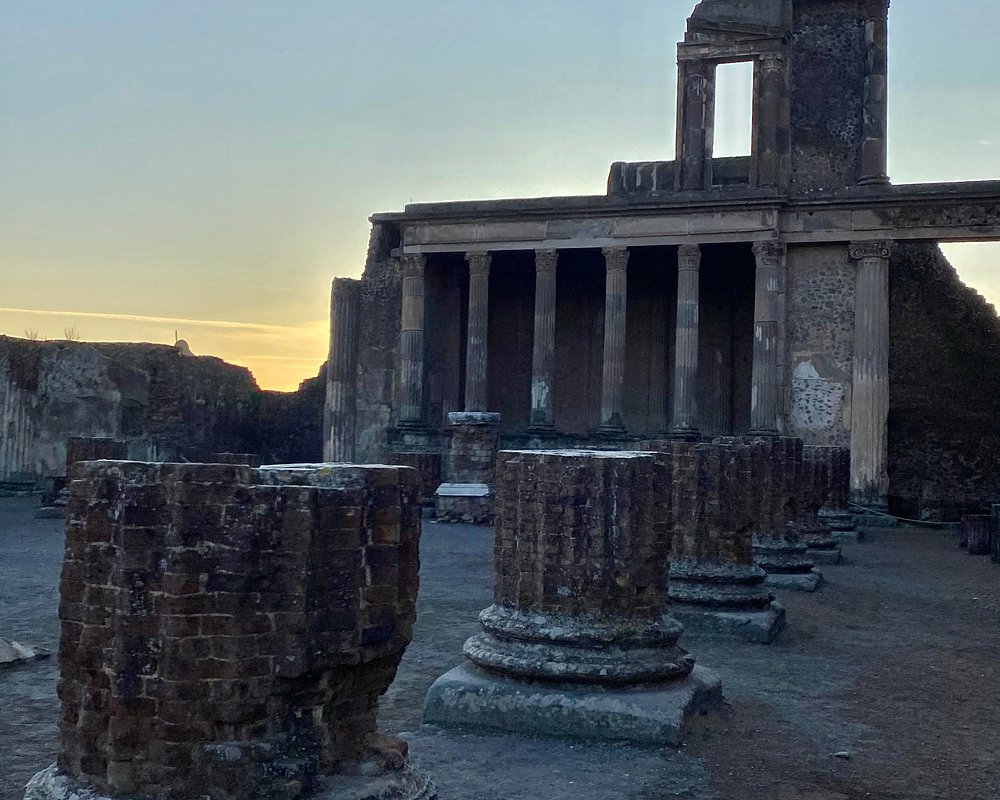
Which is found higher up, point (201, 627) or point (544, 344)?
point (544, 344)

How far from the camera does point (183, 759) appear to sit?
297 centimetres

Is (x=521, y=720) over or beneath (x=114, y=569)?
beneath

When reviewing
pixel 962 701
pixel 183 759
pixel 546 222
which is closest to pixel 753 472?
pixel 962 701

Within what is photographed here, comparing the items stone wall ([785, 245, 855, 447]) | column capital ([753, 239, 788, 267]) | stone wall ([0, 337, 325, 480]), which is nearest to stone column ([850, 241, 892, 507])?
stone wall ([785, 245, 855, 447])

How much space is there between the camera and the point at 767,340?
63.2 feet

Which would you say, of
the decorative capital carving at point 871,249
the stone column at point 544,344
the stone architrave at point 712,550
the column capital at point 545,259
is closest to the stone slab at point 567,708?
the stone architrave at point 712,550

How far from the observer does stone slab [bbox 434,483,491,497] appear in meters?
16.7

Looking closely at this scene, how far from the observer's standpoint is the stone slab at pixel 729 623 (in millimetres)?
7297

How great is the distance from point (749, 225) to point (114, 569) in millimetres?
17691

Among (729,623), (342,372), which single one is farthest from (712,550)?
(342,372)

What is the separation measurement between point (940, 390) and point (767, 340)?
526cm

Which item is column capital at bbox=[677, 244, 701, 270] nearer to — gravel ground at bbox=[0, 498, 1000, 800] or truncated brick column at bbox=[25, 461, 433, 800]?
gravel ground at bbox=[0, 498, 1000, 800]

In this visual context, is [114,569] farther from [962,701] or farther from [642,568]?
[962,701]

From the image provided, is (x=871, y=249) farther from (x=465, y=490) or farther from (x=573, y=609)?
(x=573, y=609)
